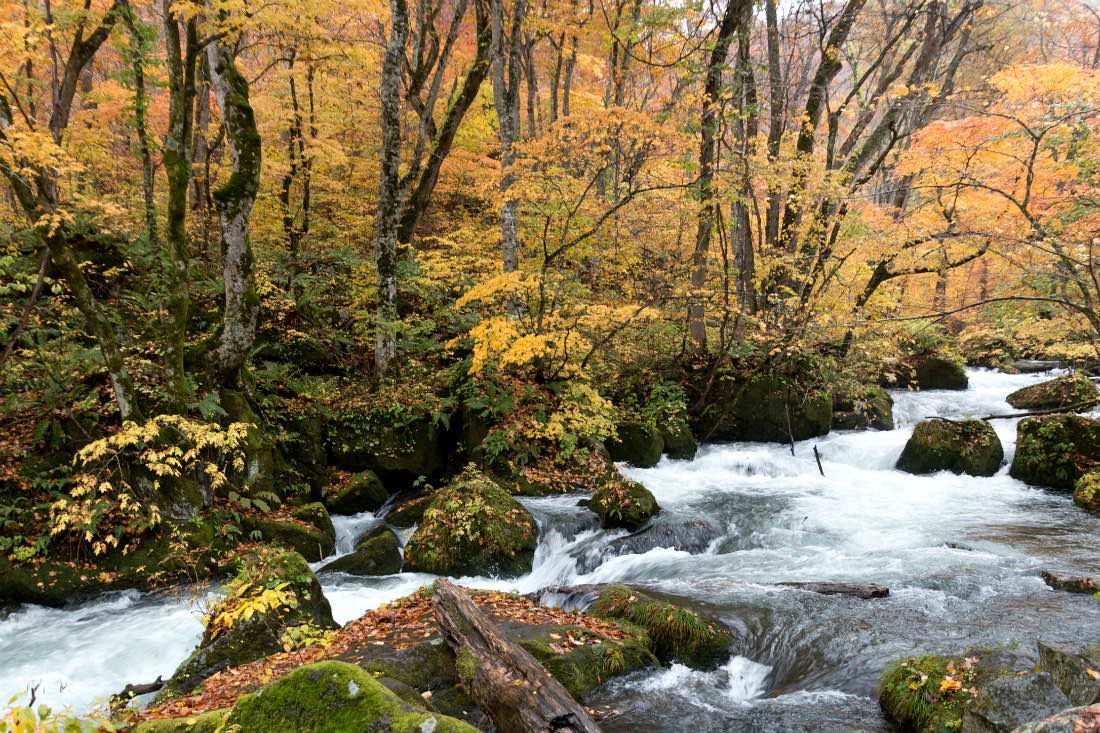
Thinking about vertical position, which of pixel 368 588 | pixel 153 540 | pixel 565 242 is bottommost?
pixel 368 588

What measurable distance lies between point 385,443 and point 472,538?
383 cm

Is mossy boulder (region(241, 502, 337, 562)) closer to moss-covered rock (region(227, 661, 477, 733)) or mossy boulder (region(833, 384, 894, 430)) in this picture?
moss-covered rock (region(227, 661, 477, 733))

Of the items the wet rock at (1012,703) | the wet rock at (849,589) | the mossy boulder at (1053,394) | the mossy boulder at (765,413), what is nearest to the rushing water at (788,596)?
the wet rock at (849,589)

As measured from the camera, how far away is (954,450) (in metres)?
11.7

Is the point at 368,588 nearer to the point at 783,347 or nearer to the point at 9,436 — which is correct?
the point at 9,436

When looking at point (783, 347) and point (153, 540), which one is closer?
point (153, 540)

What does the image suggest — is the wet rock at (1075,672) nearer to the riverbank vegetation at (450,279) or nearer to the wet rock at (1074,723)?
the wet rock at (1074,723)

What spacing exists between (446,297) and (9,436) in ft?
30.7

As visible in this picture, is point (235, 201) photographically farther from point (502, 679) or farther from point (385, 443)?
point (502, 679)

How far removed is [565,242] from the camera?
11.5 meters

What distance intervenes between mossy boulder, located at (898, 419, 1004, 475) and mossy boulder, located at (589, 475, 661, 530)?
6067 mm

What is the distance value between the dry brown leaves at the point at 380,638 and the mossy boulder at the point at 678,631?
12.9 inches

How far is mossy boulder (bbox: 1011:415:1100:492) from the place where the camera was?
10.5 meters

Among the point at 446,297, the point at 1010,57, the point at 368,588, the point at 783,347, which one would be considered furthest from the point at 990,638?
the point at 1010,57
